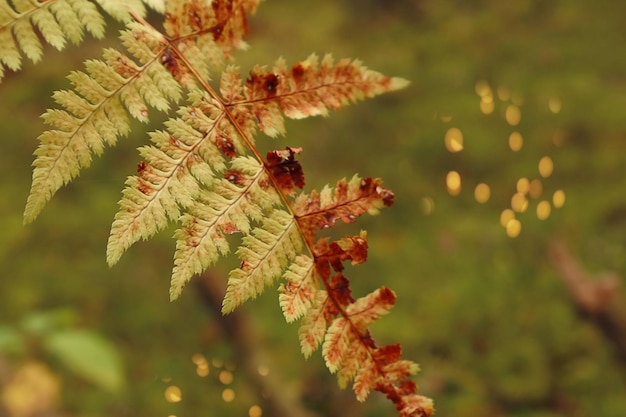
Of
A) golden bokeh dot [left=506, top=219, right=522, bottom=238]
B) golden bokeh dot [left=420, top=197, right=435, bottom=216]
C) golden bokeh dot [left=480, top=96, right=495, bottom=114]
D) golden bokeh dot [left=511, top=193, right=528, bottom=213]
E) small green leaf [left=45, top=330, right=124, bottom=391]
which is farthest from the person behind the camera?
golden bokeh dot [left=480, top=96, right=495, bottom=114]

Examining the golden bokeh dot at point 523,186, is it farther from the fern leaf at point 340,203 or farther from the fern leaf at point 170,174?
the fern leaf at point 170,174

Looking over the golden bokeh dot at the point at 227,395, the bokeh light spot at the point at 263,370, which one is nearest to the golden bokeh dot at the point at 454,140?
the bokeh light spot at the point at 263,370

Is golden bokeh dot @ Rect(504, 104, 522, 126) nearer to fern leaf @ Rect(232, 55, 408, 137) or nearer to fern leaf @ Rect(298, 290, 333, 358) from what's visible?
fern leaf @ Rect(232, 55, 408, 137)

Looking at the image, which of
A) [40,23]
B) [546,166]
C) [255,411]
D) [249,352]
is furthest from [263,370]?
[546,166]

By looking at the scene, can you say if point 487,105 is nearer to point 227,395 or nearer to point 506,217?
point 506,217

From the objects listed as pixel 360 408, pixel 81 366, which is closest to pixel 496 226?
pixel 360 408

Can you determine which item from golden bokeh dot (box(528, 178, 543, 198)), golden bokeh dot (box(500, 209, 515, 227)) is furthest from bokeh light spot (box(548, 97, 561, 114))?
golden bokeh dot (box(500, 209, 515, 227))
